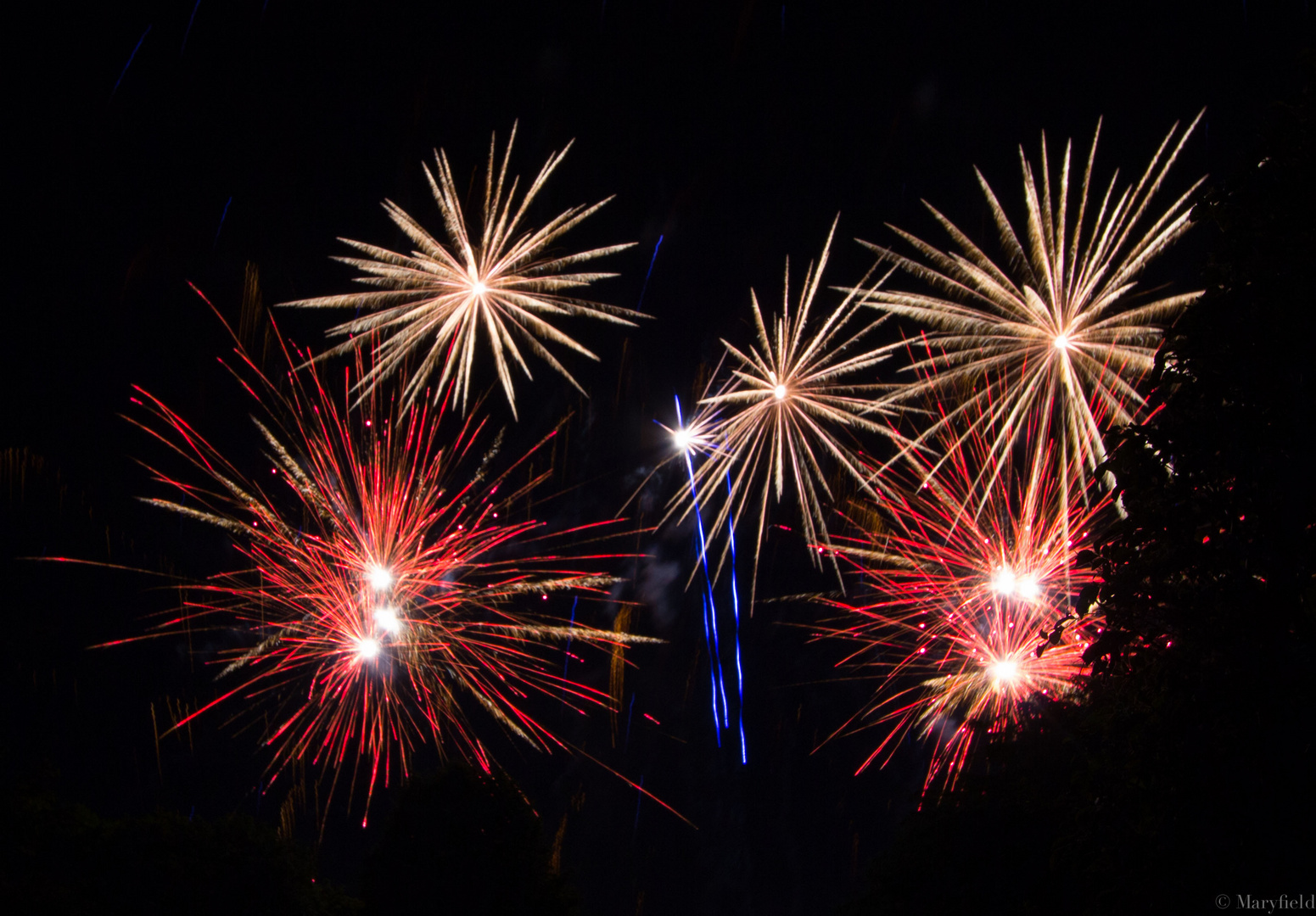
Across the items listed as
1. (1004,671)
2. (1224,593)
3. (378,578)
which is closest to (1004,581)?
(1004,671)

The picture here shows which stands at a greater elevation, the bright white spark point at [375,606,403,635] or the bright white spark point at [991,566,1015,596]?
the bright white spark point at [991,566,1015,596]

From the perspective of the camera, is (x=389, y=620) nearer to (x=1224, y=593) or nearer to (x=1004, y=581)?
(x=1004, y=581)

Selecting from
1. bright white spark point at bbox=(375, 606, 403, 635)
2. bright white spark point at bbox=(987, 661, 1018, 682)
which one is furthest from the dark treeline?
bright white spark point at bbox=(375, 606, 403, 635)

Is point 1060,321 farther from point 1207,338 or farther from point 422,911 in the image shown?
point 422,911

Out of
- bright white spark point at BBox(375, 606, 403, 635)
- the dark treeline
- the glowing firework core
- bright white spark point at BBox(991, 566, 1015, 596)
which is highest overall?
bright white spark point at BBox(991, 566, 1015, 596)

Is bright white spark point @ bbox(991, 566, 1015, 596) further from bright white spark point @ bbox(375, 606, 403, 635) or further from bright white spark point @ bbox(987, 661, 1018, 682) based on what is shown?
bright white spark point @ bbox(375, 606, 403, 635)

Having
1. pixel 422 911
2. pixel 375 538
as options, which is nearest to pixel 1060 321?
pixel 375 538
